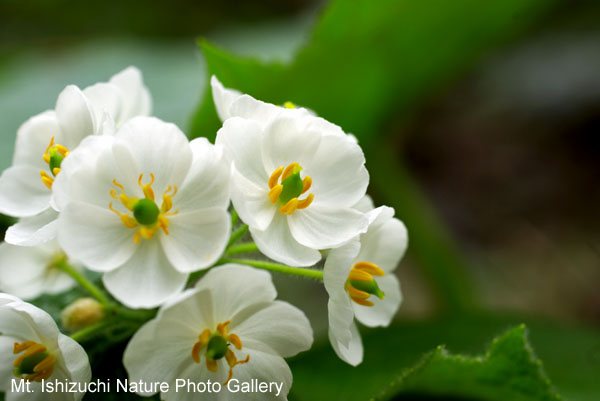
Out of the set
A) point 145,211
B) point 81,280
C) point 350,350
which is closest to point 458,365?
point 350,350

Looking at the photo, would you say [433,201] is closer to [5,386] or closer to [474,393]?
[474,393]

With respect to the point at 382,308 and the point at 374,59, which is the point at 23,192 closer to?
the point at 382,308

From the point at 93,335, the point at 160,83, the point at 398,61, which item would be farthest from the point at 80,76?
the point at 93,335

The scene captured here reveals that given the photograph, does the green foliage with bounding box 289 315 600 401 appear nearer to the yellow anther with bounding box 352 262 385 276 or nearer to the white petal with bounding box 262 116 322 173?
the yellow anther with bounding box 352 262 385 276

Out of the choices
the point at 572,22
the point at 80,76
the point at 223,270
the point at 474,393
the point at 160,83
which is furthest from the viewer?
the point at 572,22

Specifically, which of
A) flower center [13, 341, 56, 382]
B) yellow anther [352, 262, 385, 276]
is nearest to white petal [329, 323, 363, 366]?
yellow anther [352, 262, 385, 276]

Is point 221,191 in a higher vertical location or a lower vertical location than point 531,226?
higher

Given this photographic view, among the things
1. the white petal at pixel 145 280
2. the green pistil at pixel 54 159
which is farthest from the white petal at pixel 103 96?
the white petal at pixel 145 280
